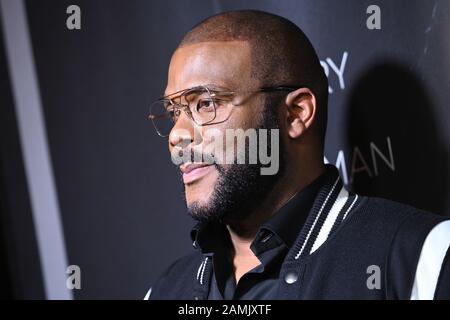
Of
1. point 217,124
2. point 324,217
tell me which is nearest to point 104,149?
point 217,124

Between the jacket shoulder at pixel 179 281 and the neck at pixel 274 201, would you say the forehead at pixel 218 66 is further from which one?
the jacket shoulder at pixel 179 281

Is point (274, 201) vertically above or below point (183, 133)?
below

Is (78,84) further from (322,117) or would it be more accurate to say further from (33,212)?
(322,117)

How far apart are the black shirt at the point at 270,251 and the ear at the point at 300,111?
Answer: 0.34 ft

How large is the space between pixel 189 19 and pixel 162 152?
1.18 feet

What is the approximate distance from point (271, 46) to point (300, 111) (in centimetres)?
14

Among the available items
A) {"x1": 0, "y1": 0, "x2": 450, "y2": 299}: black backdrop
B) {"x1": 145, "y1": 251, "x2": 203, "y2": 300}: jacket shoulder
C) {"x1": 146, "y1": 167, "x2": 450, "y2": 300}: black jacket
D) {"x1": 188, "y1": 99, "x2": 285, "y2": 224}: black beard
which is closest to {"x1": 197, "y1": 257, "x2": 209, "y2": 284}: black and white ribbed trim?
{"x1": 145, "y1": 251, "x2": 203, "y2": 300}: jacket shoulder

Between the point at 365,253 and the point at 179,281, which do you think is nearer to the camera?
the point at 365,253

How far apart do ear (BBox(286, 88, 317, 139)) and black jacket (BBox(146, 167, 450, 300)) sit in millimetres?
128

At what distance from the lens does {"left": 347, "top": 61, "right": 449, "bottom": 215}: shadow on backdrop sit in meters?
1.30

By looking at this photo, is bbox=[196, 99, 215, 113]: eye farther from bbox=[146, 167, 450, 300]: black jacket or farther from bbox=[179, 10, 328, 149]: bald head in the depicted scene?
bbox=[146, 167, 450, 300]: black jacket

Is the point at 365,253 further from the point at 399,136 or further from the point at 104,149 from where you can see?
the point at 104,149

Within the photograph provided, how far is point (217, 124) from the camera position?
1250mm

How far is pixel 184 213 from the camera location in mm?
1742
